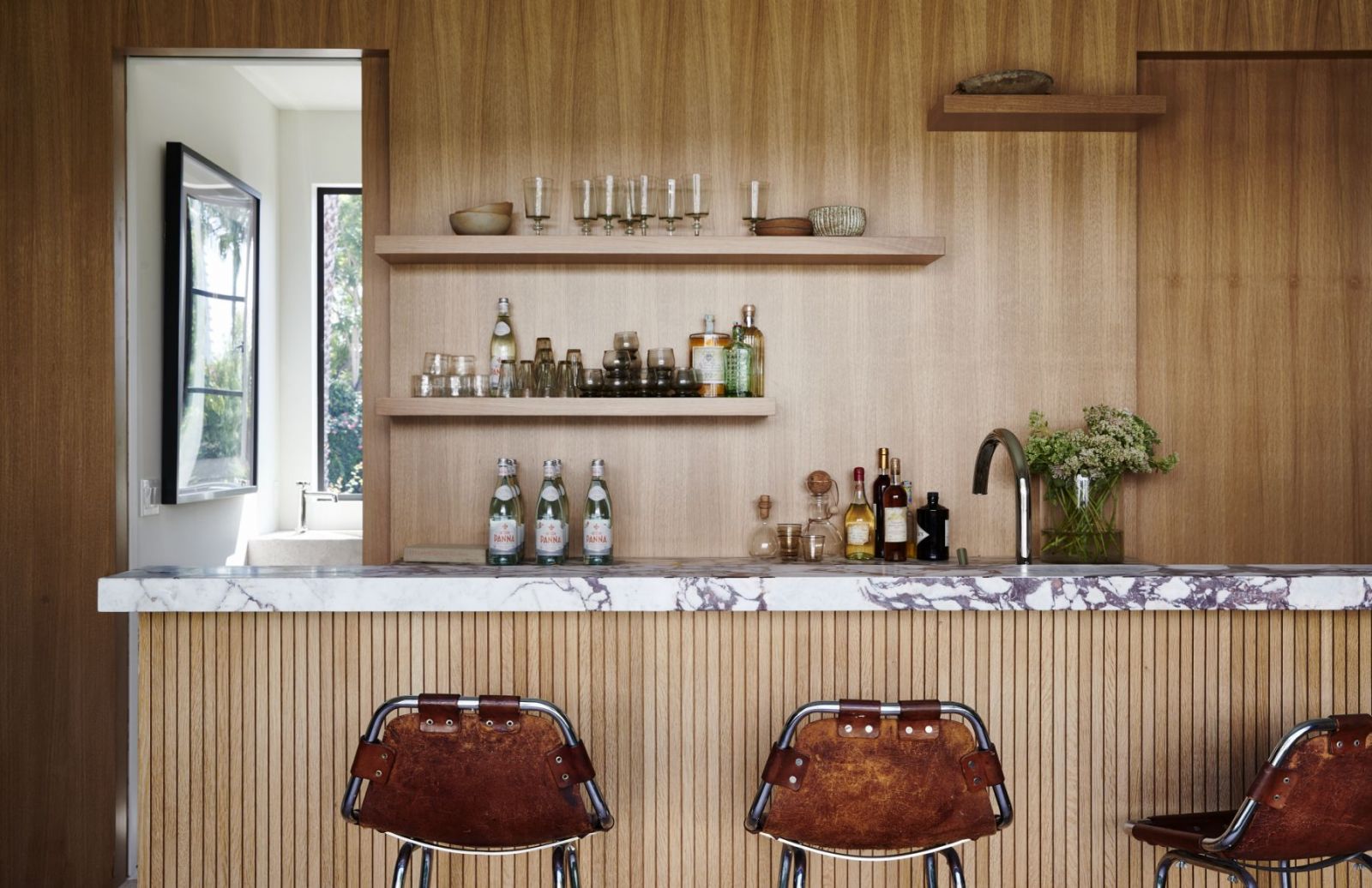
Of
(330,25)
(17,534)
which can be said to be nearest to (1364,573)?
(330,25)

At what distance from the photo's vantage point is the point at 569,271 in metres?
3.23

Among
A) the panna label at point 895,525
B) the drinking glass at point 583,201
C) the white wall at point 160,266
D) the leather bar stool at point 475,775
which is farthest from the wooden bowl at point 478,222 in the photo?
the leather bar stool at point 475,775

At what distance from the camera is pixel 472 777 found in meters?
1.73

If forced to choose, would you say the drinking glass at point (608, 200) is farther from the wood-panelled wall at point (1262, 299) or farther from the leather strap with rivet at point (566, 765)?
the leather strap with rivet at point (566, 765)

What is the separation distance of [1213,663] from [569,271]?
1.96 meters

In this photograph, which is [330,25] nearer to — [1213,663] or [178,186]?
[178,186]

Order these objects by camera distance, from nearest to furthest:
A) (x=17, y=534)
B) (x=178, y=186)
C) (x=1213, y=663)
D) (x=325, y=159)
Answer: (x=1213, y=663)
(x=17, y=534)
(x=178, y=186)
(x=325, y=159)

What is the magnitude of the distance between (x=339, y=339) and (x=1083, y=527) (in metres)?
3.28

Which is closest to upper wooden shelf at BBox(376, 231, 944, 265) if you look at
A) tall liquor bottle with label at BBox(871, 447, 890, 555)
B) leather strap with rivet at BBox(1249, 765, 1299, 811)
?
tall liquor bottle with label at BBox(871, 447, 890, 555)

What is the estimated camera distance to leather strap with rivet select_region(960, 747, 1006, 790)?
1.72m

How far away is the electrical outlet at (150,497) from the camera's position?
3.35 metres

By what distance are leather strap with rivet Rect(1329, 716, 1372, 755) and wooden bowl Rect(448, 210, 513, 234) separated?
2288 mm

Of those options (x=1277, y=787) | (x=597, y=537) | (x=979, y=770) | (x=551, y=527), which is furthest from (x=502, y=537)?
(x=1277, y=787)

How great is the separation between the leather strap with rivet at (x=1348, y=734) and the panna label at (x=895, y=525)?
55.5 inches
